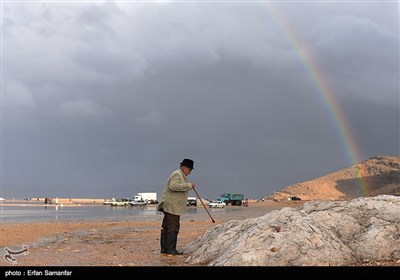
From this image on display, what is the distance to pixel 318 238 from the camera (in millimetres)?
8523

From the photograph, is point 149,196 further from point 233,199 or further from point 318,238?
point 318,238

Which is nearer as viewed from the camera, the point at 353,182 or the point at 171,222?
the point at 171,222

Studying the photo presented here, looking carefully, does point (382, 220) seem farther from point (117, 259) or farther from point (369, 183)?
point (369, 183)

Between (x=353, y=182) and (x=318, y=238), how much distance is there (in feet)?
456

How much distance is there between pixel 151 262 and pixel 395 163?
143 meters

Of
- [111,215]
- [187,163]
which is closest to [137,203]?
[111,215]

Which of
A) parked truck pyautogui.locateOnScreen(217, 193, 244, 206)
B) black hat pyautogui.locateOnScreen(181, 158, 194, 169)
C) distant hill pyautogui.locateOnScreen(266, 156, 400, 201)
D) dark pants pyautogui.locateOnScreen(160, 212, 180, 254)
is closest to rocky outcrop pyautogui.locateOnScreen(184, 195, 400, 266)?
dark pants pyautogui.locateOnScreen(160, 212, 180, 254)

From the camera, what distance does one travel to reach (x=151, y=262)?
10.1m

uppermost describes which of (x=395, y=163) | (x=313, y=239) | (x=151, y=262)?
(x=395, y=163)

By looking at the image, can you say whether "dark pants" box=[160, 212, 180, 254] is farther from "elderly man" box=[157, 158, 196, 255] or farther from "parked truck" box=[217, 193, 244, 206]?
"parked truck" box=[217, 193, 244, 206]

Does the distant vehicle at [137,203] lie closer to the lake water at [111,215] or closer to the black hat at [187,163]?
the lake water at [111,215]

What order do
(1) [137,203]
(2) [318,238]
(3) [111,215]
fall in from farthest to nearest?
1. (1) [137,203]
2. (3) [111,215]
3. (2) [318,238]

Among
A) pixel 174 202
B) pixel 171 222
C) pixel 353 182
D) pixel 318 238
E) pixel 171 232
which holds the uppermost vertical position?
pixel 353 182

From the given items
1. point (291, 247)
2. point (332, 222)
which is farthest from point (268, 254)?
point (332, 222)
